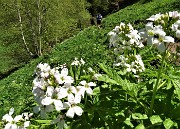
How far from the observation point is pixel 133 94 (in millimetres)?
2945

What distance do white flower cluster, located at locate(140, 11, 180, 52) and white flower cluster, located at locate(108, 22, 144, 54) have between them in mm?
860

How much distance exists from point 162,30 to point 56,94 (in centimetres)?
99

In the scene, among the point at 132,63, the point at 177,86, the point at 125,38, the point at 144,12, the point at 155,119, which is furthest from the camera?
the point at 144,12

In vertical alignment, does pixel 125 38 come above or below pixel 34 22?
below

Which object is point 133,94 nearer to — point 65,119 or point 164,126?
point 164,126

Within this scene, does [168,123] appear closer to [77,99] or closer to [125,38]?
[77,99]

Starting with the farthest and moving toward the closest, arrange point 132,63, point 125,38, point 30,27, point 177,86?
point 30,27, point 125,38, point 132,63, point 177,86

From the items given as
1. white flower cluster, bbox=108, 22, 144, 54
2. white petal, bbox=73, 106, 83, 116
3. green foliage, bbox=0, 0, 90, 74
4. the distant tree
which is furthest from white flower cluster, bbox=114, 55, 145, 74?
the distant tree

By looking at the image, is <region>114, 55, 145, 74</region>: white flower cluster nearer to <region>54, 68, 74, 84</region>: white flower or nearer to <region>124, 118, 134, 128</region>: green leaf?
<region>124, 118, 134, 128</region>: green leaf

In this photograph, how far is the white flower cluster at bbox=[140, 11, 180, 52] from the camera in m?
2.80

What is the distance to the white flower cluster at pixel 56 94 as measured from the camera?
8.87ft

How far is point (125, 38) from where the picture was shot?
390 cm

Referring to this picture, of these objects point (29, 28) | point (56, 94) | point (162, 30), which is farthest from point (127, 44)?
point (29, 28)

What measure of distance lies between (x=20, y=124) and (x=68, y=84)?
2.11 feet
